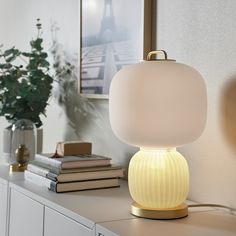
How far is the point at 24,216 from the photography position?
1.63 meters

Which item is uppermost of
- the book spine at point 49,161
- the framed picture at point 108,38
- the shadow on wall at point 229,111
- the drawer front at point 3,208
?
the framed picture at point 108,38

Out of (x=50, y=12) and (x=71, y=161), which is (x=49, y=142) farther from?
(x=71, y=161)

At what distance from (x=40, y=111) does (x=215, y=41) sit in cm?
110

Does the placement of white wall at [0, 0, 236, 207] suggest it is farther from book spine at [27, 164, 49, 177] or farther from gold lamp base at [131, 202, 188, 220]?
book spine at [27, 164, 49, 177]

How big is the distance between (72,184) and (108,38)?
630 millimetres

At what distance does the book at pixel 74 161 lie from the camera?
1581 millimetres

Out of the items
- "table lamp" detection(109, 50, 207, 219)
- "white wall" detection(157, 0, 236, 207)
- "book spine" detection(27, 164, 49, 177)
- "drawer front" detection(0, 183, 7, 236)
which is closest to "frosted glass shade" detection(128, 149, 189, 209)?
"table lamp" detection(109, 50, 207, 219)

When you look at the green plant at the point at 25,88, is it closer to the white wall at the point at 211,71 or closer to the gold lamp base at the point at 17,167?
the gold lamp base at the point at 17,167

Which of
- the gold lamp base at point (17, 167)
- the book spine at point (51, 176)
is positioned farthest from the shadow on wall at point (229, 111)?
the gold lamp base at point (17, 167)

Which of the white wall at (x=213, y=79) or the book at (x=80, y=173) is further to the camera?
the book at (x=80, y=173)

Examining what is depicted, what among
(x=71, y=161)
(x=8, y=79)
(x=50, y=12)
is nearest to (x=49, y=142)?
(x=8, y=79)

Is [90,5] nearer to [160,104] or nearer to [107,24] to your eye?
[107,24]

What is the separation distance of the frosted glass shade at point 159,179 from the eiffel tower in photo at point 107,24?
72cm

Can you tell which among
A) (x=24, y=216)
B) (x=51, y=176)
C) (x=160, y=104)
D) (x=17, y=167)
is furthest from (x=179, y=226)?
(x=17, y=167)
